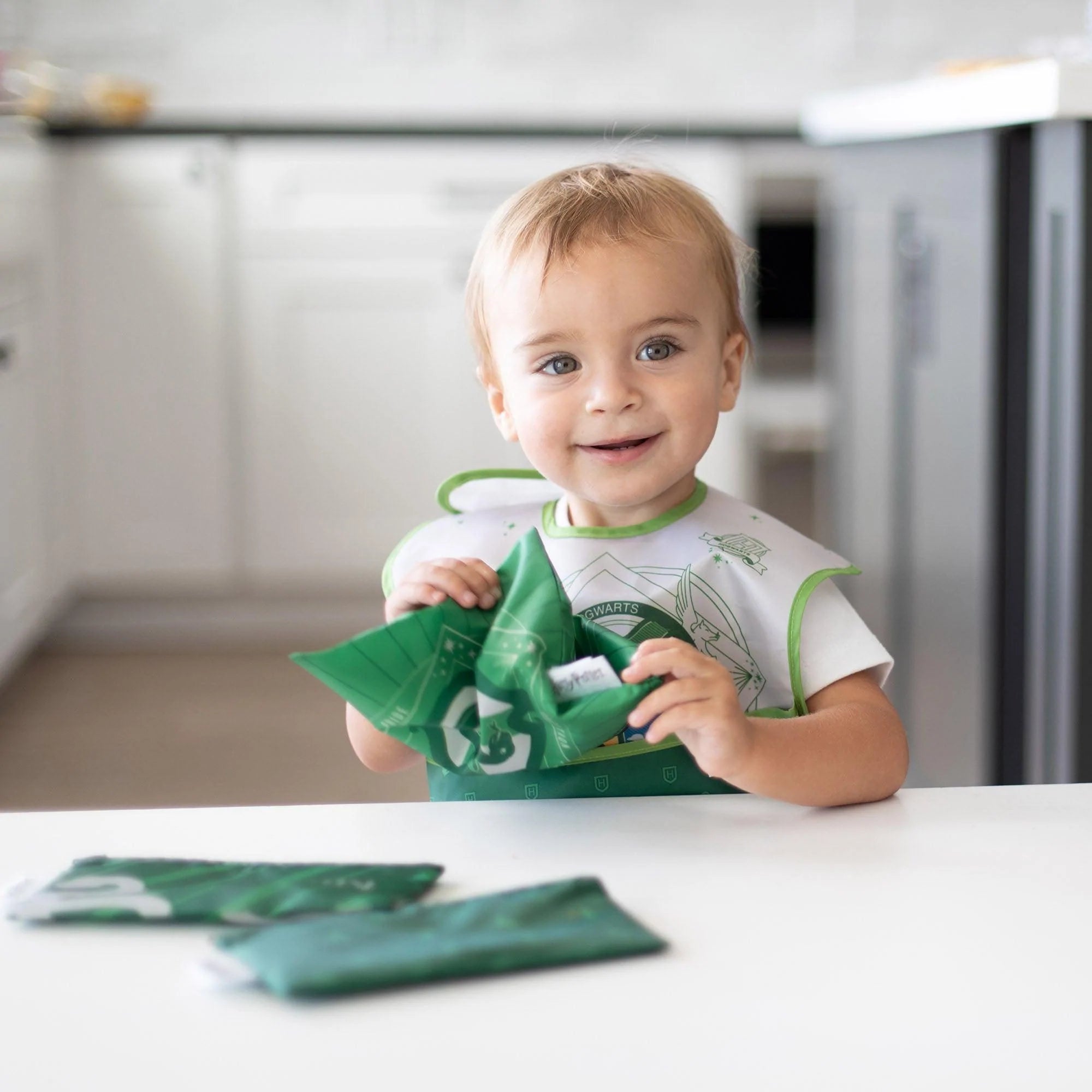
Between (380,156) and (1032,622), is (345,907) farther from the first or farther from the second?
(380,156)

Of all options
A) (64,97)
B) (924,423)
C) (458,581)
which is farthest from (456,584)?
(64,97)

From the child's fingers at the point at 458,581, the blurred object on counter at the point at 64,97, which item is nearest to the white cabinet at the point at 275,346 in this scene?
the blurred object on counter at the point at 64,97

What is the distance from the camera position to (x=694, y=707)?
61 centimetres

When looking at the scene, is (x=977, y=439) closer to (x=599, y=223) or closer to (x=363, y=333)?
(x=599, y=223)

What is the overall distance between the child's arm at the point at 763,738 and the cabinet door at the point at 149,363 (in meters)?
2.47

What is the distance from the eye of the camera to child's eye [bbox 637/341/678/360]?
826 millimetres

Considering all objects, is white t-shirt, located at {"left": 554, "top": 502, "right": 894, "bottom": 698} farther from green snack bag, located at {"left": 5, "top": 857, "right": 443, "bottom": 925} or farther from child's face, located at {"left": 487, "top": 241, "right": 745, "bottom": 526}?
green snack bag, located at {"left": 5, "top": 857, "right": 443, "bottom": 925}

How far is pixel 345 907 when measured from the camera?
1.48ft

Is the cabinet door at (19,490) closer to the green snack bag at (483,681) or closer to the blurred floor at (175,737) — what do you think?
the blurred floor at (175,737)

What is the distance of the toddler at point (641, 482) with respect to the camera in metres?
0.79

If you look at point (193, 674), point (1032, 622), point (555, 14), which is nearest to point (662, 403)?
point (1032, 622)

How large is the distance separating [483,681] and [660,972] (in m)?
0.19

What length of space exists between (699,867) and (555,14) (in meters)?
3.57

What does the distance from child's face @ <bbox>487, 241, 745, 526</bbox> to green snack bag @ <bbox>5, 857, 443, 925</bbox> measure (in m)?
0.38
